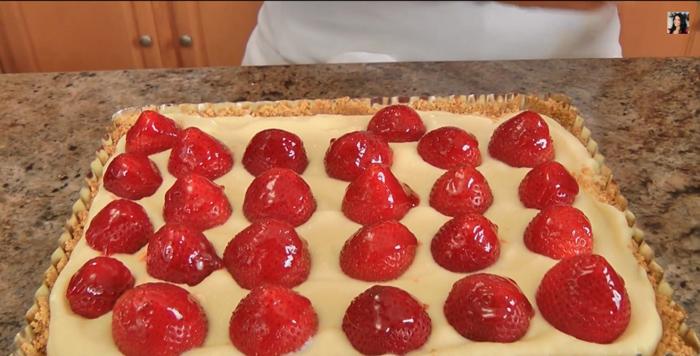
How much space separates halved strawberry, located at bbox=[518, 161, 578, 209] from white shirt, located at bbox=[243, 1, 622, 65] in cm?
57

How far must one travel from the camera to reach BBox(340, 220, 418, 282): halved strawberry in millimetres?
1115

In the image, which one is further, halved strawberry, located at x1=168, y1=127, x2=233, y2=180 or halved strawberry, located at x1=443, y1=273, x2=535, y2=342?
halved strawberry, located at x1=168, y1=127, x2=233, y2=180

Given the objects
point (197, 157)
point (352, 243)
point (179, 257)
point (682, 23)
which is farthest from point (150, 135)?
point (682, 23)

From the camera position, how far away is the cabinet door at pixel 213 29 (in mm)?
2789

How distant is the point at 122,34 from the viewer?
2.86 metres

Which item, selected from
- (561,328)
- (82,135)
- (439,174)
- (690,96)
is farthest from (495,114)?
(82,135)

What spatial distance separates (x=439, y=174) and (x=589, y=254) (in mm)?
326

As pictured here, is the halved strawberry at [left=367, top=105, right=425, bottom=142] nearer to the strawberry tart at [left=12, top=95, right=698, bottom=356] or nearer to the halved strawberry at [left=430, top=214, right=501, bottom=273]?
the strawberry tart at [left=12, top=95, right=698, bottom=356]

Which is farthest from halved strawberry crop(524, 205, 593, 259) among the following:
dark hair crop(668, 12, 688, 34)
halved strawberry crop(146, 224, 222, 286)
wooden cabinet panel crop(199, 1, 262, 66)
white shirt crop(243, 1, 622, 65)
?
wooden cabinet panel crop(199, 1, 262, 66)

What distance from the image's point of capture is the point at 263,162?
134 centimetres

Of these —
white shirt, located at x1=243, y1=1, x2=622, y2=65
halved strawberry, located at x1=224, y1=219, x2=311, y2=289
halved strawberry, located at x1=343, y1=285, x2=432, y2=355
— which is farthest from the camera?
white shirt, located at x1=243, y1=1, x2=622, y2=65

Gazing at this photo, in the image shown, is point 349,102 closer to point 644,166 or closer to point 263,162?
point 263,162

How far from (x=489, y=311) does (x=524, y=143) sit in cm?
42

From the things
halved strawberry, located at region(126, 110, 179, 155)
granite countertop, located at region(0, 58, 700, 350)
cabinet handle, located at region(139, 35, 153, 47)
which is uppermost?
halved strawberry, located at region(126, 110, 179, 155)
